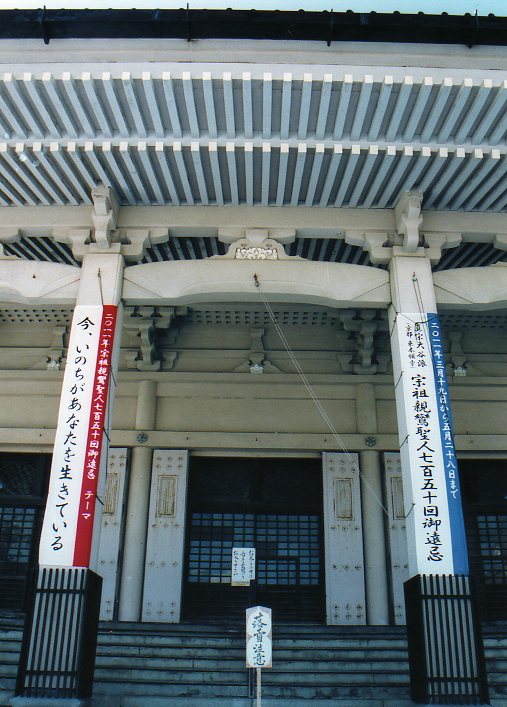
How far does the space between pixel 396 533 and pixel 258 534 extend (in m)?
1.83

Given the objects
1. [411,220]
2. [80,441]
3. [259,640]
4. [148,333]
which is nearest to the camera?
[259,640]

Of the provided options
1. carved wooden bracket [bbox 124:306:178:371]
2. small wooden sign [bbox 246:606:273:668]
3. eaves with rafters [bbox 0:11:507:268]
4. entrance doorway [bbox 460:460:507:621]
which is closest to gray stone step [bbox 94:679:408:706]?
small wooden sign [bbox 246:606:273:668]

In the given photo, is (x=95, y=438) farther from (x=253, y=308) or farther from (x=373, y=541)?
(x=373, y=541)

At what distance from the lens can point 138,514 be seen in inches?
345

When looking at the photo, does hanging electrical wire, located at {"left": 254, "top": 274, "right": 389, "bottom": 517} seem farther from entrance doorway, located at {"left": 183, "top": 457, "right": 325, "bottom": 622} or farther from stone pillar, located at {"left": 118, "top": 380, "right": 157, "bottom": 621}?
stone pillar, located at {"left": 118, "top": 380, "right": 157, "bottom": 621}

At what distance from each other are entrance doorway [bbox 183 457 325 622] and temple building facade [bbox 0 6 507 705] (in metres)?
0.03

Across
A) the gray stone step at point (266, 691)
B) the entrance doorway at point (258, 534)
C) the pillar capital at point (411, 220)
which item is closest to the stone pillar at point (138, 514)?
the entrance doorway at point (258, 534)

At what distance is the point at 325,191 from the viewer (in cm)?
702

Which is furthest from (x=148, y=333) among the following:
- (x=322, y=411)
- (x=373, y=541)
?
(x=373, y=541)

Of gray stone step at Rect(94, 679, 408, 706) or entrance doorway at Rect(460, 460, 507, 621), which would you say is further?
entrance doorway at Rect(460, 460, 507, 621)

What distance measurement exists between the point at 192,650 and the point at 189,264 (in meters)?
3.77

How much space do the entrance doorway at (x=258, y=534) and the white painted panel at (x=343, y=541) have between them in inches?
11.7

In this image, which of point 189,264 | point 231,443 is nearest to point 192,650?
point 231,443

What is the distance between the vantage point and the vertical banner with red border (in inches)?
224
